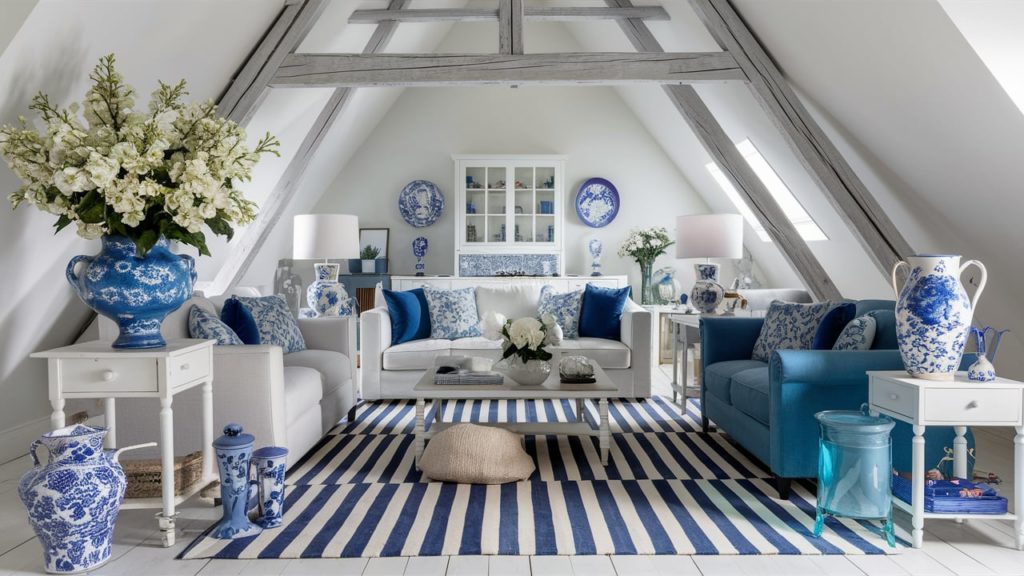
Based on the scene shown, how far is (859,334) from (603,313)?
2114 millimetres

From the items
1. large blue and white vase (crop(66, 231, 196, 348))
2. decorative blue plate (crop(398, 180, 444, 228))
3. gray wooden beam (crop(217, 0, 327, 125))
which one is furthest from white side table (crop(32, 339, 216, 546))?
decorative blue plate (crop(398, 180, 444, 228))

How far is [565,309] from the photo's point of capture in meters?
4.93

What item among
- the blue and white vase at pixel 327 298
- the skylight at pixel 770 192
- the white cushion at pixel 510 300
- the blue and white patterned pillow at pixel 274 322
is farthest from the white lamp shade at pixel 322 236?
the skylight at pixel 770 192

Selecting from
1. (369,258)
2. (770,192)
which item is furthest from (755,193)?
(369,258)

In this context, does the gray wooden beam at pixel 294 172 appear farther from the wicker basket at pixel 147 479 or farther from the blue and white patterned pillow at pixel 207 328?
the wicker basket at pixel 147 479

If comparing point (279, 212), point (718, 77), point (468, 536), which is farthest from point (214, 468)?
point (718, 77)

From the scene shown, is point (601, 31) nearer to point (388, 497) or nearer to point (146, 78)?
point (146, 78)

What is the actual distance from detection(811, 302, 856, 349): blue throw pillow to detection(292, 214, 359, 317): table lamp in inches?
117

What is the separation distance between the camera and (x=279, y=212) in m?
5.25

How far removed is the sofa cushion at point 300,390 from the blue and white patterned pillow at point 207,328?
0.30m

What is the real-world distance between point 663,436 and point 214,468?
2.23 meters

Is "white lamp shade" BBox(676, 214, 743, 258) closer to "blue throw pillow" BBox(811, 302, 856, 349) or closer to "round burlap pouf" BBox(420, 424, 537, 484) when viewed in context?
"blue throw pillow" BBox(811, 302, 856, 349)

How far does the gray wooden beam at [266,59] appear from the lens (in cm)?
395

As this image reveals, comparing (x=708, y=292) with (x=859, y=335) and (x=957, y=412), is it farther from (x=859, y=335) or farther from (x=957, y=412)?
(x=957, y=412)
